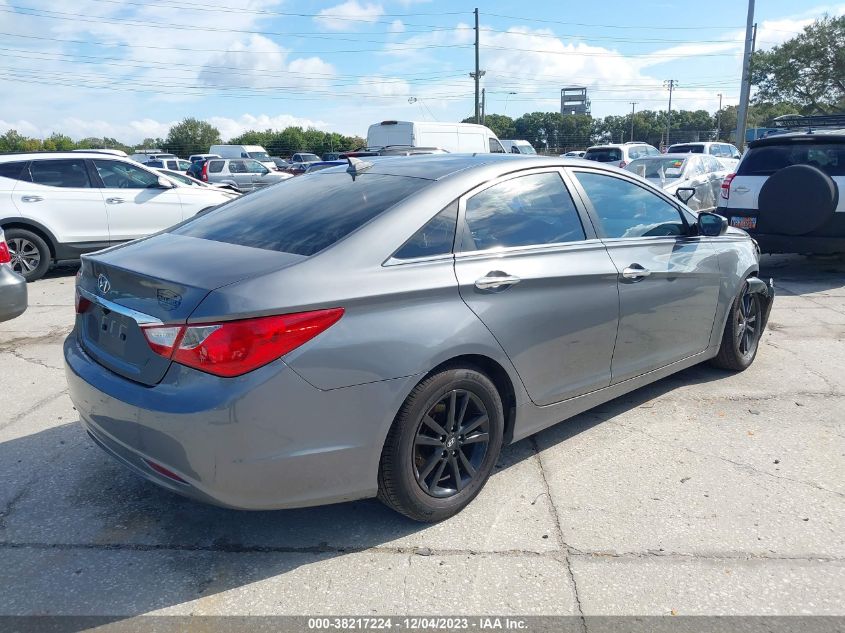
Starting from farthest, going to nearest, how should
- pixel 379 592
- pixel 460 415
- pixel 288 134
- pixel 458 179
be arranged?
pixel 288 134 → pixel 458 179 → pixel 460 415 → pixel 379 592

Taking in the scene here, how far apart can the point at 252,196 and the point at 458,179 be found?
1301 mm

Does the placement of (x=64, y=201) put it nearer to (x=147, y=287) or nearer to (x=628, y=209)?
(x=147, y=287)

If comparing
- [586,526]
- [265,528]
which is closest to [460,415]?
[586,526]

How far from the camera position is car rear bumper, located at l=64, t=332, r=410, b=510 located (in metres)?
2.54

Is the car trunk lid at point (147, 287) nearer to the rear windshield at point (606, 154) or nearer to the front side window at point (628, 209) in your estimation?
the front side window at point (628, 209)

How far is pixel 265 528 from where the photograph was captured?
10.5 ft

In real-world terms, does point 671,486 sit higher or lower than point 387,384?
lower

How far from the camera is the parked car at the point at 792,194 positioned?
7855 mm

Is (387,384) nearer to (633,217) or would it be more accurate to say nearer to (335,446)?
(335,446)

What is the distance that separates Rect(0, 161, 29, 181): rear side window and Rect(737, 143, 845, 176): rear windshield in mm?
9473

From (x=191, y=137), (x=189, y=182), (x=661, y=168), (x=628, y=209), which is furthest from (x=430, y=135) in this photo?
(x=191, y=137)

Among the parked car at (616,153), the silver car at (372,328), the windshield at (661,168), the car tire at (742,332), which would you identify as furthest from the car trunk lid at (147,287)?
the parked car at (616,153)

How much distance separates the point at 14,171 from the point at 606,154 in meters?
18.1

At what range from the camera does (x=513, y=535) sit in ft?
10.2
